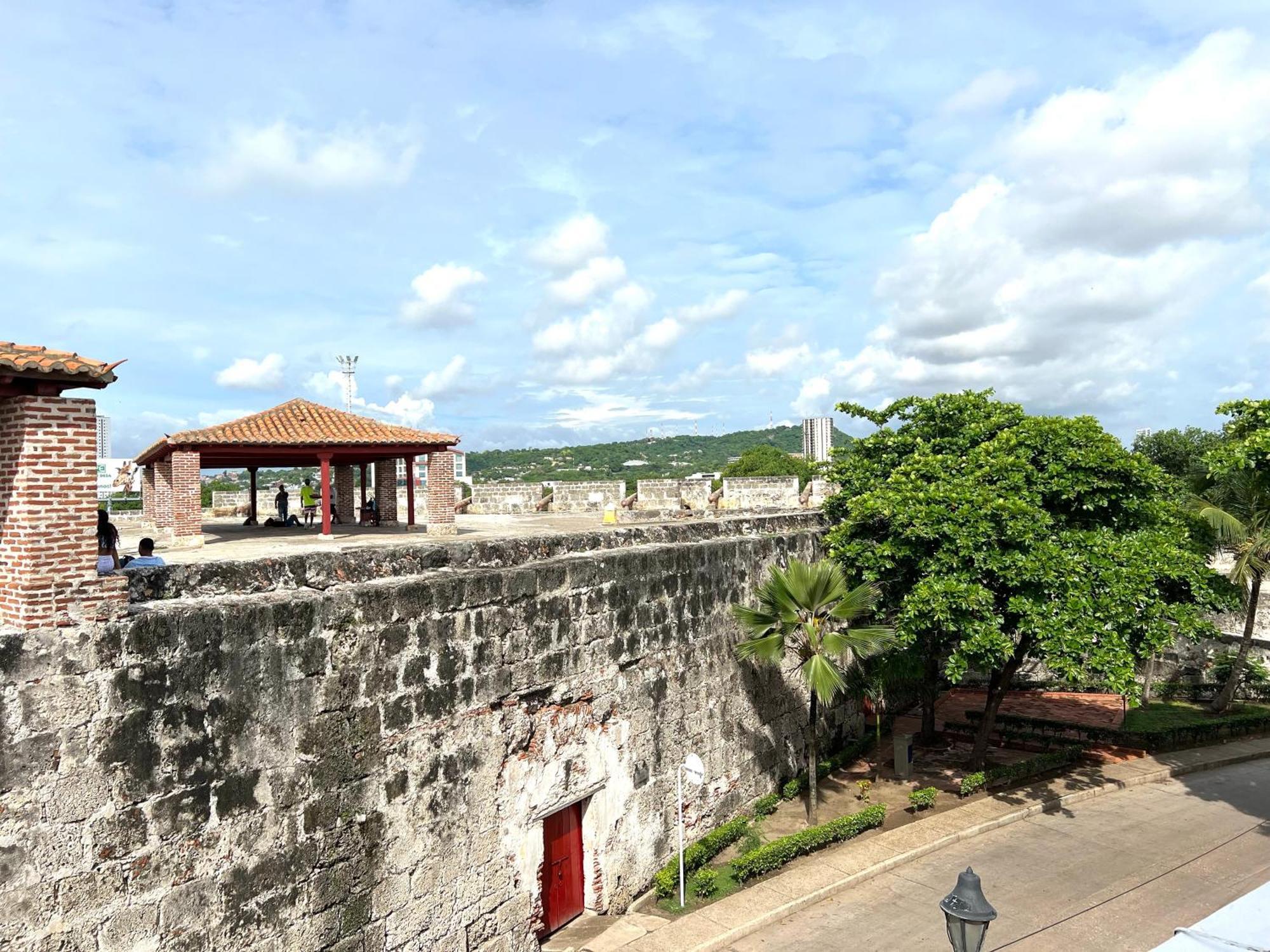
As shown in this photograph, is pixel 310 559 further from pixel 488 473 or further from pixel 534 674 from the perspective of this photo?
pixel 488 473

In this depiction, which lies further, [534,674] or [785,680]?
[785,680]

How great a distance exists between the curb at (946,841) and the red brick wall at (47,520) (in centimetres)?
659

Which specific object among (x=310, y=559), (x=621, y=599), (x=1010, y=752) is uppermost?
(x=310, y=559)

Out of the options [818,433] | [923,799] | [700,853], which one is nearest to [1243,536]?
[923,799]

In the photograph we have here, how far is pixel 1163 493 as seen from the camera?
45.0 feet

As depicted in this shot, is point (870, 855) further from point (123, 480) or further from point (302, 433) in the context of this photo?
point (123, 480)

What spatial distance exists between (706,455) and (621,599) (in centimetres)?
14784

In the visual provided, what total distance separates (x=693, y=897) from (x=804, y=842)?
193 cm

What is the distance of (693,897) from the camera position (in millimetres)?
10219

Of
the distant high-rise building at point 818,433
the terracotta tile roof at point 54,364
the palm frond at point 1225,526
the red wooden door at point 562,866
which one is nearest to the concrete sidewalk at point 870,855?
the red wooden door at point 562,866

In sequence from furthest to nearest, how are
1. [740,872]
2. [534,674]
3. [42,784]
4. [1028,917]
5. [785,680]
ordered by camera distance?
[785,680], [740,872], [1028,917], [534,674], [42,784]

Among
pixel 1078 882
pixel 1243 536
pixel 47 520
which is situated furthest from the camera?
pixel 1243 536

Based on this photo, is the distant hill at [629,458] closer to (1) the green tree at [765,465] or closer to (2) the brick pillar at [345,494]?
(1) the green tree at [765,465]

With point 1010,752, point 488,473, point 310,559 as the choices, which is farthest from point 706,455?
point 310,559
